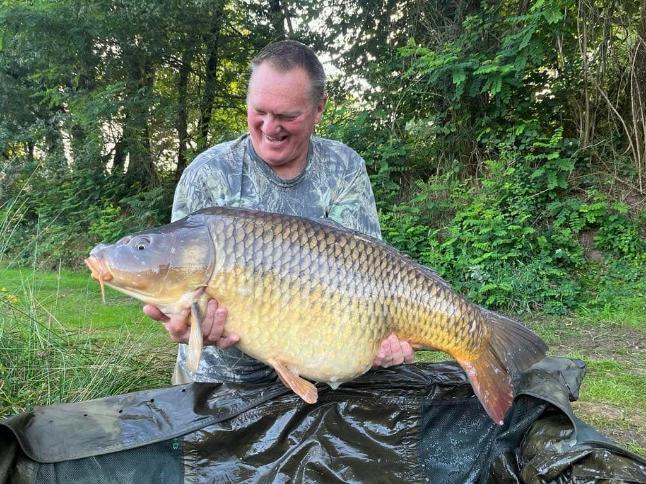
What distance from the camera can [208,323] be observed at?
1.12 metres

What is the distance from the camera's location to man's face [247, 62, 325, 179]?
1370 mm

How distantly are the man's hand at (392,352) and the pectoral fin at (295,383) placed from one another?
0.17 metres

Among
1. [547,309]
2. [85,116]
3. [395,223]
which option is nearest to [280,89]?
[547,309]

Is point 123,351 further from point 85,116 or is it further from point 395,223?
point 85,116

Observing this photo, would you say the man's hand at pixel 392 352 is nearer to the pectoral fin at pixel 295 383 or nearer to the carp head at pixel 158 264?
the pectoral fin at pixel 295 383

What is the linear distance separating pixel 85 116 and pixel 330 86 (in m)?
2.76

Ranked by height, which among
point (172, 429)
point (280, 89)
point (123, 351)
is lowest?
point (123, 351)

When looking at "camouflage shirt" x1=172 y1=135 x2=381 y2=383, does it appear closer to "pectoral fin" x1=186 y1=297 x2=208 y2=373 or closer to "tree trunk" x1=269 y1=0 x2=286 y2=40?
"pectoral fin" x1=186 y1=297 x2=208 y2=373

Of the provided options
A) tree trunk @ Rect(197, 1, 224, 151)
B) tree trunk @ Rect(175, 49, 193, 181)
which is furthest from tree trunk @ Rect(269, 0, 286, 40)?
tree trunk @ Rect(175, 49, 193, 181)

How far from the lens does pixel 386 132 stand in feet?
17.0

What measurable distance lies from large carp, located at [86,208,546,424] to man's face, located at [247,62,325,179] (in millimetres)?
341

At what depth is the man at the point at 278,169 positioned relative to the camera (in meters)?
1.39

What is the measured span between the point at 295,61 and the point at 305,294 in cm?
64

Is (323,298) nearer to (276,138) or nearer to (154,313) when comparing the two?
(154,313)
